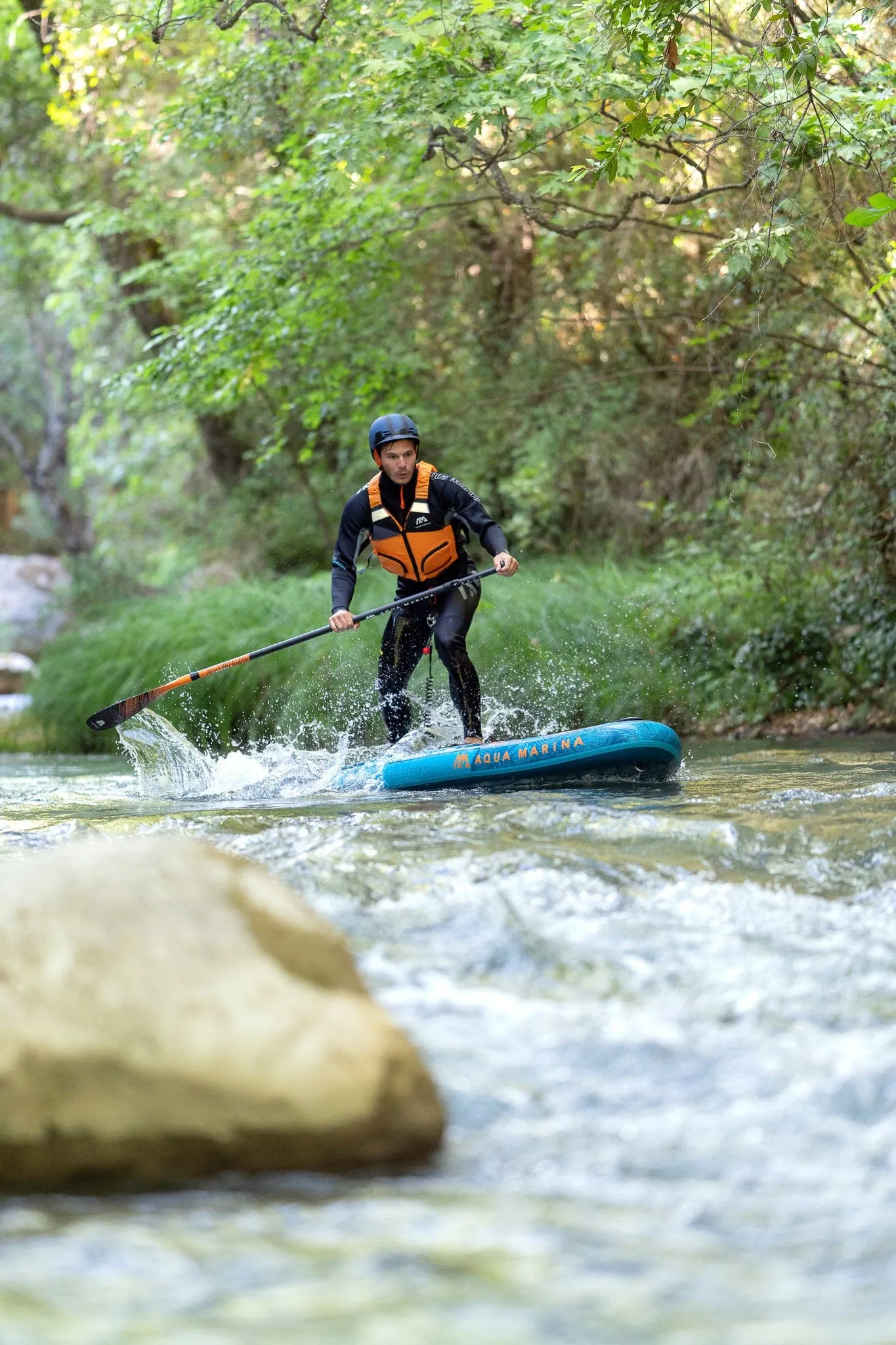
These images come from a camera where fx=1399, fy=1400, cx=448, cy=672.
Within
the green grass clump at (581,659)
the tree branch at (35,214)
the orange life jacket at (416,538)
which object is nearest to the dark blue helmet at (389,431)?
the orange life jacket at (416,538)

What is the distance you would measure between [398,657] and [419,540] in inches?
26.7

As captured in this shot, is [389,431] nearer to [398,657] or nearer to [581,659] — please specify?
[398,657]

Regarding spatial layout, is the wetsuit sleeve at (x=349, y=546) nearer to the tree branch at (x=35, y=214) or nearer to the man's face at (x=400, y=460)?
the man's face at (x=400, y=460)

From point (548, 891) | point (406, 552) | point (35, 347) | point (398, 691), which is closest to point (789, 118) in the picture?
point (406, 552)

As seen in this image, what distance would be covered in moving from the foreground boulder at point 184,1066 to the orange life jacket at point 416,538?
13.4 feet

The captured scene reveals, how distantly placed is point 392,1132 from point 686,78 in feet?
16.6

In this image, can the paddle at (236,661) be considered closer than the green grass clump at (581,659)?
Yes

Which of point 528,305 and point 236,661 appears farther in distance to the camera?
point 528,305

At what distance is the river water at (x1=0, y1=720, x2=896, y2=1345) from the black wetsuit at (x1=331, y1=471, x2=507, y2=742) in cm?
212

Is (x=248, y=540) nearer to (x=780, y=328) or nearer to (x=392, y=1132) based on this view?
(x=780, y=328)

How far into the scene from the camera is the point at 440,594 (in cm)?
667

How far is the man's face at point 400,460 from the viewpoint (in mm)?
6305

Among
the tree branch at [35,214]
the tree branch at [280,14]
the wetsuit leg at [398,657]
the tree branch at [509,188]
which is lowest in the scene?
the wetsuit leg at [398,657]

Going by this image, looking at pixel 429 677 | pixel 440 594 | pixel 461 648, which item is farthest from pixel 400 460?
pixel 429 677
